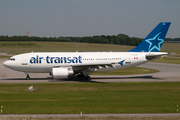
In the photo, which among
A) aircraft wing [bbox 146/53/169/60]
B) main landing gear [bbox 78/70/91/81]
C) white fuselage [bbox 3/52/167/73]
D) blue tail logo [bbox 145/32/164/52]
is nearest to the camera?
white fuselage [bbox 3/52/167/73]

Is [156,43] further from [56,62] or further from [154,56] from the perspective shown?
Result: [56,62]

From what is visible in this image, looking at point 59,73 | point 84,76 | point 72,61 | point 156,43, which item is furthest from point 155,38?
point 59,73

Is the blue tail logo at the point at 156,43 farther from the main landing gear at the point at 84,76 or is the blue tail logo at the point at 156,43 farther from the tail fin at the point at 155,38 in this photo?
the main landing gear at the point at 84,76

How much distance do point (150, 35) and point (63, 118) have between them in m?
28.1

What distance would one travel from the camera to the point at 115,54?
37.8m

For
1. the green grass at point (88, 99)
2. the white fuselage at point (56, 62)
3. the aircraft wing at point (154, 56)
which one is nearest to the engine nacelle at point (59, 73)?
the white fuselage at point (56, 62)

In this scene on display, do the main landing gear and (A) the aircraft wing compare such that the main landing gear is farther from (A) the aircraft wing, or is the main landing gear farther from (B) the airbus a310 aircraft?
(A) the aircraft wing

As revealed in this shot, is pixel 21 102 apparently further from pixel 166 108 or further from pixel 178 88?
pixel 178 88

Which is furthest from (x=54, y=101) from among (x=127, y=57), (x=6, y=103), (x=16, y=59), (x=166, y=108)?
(x=127, y=57)

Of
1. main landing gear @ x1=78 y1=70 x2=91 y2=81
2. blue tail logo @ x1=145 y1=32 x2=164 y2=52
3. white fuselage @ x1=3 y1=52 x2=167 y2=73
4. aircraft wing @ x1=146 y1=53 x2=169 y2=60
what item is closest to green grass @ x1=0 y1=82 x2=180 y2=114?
main landing gear @ x1=78 y1=70 x2=91 y2=81

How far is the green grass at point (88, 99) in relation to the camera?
18.5 metres

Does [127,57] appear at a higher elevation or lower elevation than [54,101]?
higher

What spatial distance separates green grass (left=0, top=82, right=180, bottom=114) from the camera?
60.5 feet

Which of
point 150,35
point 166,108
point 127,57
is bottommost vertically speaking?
point 166,108
